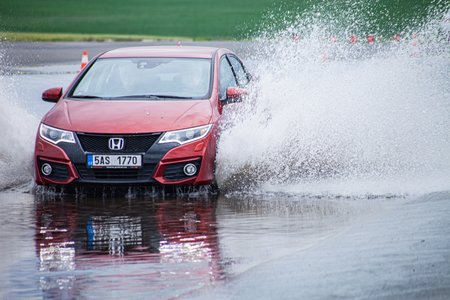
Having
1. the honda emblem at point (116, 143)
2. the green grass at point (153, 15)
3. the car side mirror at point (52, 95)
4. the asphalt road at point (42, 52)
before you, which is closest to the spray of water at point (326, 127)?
the honda emblem at point (116, 143)

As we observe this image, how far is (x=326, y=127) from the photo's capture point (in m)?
13.2

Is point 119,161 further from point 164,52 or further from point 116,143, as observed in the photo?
point 164,52

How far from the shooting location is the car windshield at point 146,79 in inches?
500

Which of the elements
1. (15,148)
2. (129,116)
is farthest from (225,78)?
(15,148)

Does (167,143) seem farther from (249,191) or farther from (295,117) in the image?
(295,117)

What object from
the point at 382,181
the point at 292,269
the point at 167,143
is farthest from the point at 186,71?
the point at 292,269

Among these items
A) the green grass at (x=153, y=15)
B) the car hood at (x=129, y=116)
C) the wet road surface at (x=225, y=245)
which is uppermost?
the green grass at (x=153, y=15)

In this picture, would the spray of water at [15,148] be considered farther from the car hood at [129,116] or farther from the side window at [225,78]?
the side window at [225,78]

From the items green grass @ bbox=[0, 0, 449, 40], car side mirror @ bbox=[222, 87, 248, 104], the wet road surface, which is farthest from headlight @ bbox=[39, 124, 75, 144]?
green grass @ bbox=[0, 0, 449, 40]

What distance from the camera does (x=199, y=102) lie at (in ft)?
40.4

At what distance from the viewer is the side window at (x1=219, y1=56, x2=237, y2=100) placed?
42.2ft

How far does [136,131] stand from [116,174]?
1.49 feet

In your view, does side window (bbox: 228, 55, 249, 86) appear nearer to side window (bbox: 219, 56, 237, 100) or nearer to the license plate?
side window (bbox: 219, 56, 237, 100)

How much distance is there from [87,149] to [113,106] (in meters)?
0.80
